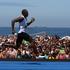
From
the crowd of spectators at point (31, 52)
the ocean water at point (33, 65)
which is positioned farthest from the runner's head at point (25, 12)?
the ocean water at point (33, 65)

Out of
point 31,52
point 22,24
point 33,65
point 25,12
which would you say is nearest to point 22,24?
point 22,24

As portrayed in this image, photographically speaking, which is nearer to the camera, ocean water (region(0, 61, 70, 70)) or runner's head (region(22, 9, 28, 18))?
ocean water (region(0, 61, 70, 70))

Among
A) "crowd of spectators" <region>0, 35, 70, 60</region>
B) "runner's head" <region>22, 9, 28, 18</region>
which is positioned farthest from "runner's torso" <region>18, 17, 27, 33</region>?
"crowd of spectators" <region>0, 35, 70, 60</region>

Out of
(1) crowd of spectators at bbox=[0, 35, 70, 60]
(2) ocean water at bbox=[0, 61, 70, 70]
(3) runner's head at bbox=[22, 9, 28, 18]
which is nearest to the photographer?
(2) ocean water at bbox=[0, 61, 70, 70]

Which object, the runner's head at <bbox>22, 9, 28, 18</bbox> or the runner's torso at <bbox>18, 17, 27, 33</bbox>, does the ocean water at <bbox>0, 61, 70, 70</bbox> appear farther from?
the runner's head at <bbox>22, 9, 28, 18</bbox>

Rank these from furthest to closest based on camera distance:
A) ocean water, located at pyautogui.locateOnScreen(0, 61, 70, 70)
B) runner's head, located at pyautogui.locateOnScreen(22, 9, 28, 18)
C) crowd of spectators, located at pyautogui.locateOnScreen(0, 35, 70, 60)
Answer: crowd of spectators, located at pyautogui.locateOnScreen(0, 35, 70, 60)
runner's head, located at pyautogui.locateOnScreen(22, 9, 28, 18)
ocean water, located at pyautogui.locateOnScreen(0, 61, 70, 70)

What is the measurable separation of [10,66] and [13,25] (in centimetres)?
161

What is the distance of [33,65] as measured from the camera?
8.67m

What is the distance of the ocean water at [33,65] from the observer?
8.35m

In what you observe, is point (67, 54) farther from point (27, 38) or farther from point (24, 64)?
point (24, 64)

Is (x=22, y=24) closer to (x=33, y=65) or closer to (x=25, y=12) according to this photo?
(x=25, y=12)

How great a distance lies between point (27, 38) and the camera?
996 centimetres

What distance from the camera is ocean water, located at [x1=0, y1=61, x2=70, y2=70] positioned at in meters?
8.35

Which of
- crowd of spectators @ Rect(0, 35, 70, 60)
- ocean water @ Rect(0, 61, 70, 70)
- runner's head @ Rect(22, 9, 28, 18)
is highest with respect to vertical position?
runner's head @ Rect(22, 9, 28, 18)
